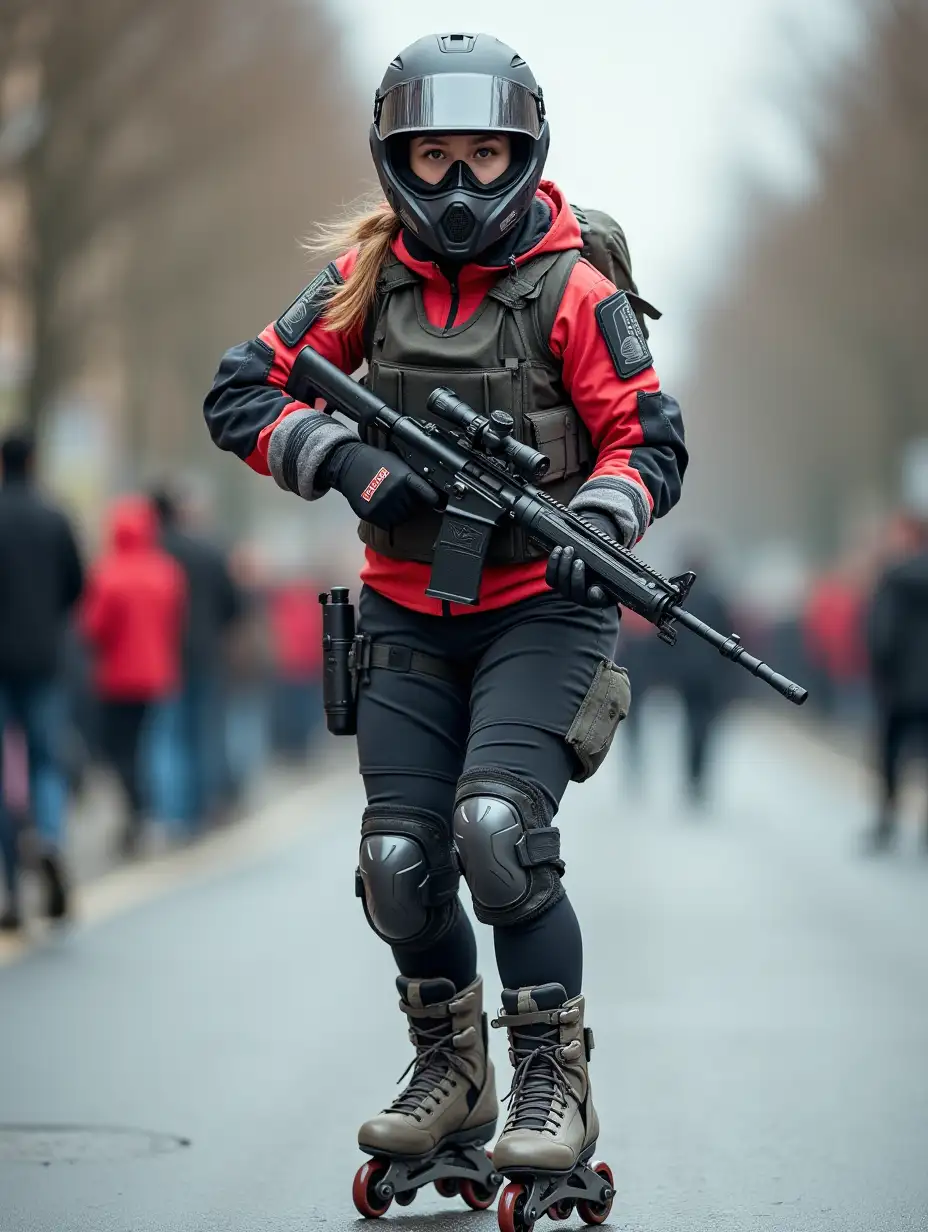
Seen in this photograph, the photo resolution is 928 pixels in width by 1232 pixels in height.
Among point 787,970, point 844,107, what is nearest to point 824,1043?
point 787,970

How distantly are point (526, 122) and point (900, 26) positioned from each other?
29.0m

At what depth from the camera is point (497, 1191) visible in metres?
4.99

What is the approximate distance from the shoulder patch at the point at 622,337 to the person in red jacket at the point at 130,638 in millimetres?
8555

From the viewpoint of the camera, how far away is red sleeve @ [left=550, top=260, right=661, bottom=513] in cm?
472

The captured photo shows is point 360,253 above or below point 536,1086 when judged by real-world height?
above

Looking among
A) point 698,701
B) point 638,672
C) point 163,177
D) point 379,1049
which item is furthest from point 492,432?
point 163,177

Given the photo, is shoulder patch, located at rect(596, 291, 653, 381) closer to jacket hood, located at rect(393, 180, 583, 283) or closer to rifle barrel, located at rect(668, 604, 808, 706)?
jacket hood, located at rect(393, 180, 583, 283)

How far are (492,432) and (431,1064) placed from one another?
1223 mm

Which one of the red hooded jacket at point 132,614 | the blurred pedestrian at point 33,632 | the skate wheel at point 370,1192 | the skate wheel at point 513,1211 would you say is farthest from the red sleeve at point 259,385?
the red hooded jacket at point 132,614

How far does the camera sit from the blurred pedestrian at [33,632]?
9.44 m

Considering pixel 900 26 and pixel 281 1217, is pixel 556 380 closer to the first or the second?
pixel 281 1217

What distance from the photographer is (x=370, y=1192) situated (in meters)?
4.76

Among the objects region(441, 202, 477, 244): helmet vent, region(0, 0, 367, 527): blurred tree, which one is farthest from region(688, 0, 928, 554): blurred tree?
region(441, 202, 477, 244): helmet vent

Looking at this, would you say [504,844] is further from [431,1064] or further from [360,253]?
[360,253]
